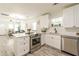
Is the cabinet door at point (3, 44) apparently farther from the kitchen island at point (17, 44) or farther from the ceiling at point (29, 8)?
the ceiling at point (29, 8)

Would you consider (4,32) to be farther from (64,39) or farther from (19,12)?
(64,39)

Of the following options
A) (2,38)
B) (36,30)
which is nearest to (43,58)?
(36,30)

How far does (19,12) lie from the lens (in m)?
1.03

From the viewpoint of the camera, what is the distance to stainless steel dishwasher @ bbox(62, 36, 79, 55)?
A: 161 centimetres

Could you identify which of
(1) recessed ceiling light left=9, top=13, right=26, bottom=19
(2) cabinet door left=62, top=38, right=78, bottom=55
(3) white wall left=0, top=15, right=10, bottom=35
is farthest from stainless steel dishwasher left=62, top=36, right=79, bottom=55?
(3) white wall left=0, top=15, right=10, bottom=35

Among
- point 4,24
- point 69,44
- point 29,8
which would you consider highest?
point 29,8

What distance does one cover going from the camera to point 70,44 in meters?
1.76

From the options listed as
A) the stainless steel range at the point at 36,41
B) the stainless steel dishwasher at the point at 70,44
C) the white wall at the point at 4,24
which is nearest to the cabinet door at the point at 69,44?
the stainless steel dishwasher at the point at 70,44

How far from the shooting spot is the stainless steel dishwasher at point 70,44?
1612mm

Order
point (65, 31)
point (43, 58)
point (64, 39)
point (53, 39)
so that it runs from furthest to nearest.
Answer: point (64, 39)
point (65, 31)
point (53, 39)
point (43, 58)

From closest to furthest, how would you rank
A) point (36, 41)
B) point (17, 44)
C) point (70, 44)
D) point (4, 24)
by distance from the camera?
point (4, 24), point (17, 44), point (36, 41), point (70, 44)

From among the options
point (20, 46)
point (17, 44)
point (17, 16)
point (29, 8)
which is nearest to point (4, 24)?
point (17, 16)

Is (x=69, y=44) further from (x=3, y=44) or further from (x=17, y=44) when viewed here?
(x=3, y=44)

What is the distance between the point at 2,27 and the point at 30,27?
36 centimetres
